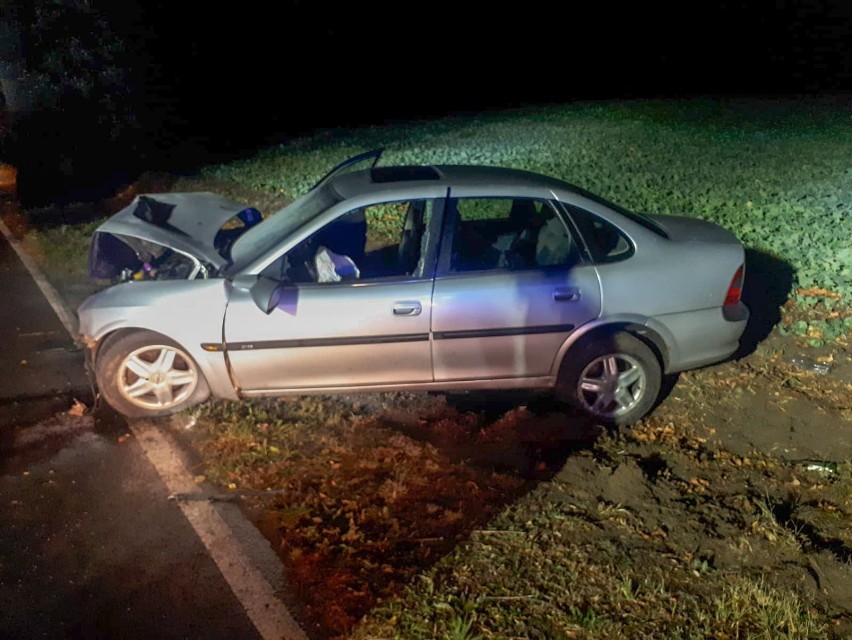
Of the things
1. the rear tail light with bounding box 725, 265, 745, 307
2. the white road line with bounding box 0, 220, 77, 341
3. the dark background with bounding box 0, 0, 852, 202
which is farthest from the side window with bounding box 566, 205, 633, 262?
the dark background with bounding box 0, 0, 852, 202

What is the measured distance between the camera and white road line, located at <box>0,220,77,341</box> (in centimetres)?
697

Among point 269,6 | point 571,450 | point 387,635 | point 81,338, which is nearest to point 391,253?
point 571,450

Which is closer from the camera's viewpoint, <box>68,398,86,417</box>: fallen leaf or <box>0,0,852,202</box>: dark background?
<box>68,398,86,417</box>: fallen leaf

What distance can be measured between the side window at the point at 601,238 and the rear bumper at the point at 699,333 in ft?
1.56

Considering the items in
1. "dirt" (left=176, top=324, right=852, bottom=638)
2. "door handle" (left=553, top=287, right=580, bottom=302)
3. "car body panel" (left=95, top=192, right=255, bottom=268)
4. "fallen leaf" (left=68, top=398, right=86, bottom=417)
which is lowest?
"dirt" (left=176, top=324, right=852, bottom=638)

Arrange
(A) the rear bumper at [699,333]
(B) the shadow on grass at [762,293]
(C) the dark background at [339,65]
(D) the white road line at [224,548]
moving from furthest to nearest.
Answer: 1. (C) the dark background at [339,65]
2. (B) the shadow on grass at [762,293]
3. (A) the rear bumper at [699,333]
4. (D) the white road line at [224,548]

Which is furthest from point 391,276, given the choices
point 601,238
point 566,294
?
point 601,238

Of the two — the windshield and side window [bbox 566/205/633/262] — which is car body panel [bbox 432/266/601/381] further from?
the windshield

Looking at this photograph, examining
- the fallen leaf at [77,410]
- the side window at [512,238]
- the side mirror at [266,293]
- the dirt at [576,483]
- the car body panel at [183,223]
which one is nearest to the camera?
the dirt at [576,483]

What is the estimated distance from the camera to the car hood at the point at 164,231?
203 inches

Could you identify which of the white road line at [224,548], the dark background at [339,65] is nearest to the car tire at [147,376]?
the white road line at [224,548]

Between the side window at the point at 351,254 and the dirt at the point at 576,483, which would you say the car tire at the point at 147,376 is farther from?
the side window at the point at 351,254

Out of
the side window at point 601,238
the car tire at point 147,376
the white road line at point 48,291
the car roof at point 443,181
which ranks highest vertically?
the car roof at point 443,181

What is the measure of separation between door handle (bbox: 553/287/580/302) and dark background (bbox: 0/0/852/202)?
1088 centimetres
